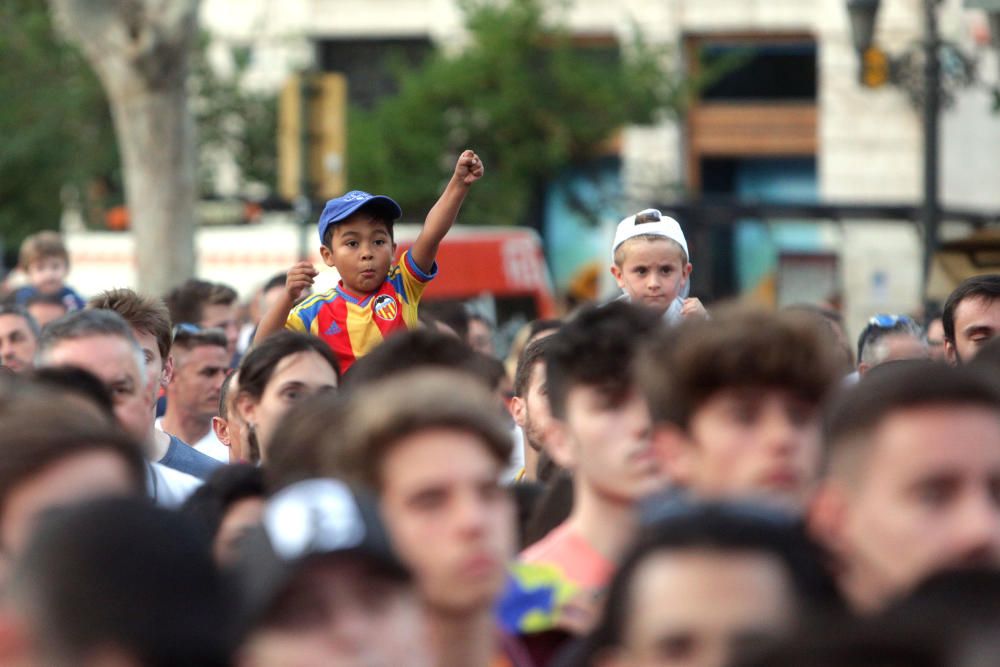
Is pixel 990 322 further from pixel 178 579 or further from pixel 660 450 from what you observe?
pixel 178 579

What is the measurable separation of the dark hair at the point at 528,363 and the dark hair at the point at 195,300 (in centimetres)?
358

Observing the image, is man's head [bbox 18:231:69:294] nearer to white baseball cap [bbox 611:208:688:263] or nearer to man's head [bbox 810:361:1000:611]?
white baseball cap [bbox 611:208:688:263]

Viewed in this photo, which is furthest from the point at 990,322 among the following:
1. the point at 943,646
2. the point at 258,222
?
the point at 258,222

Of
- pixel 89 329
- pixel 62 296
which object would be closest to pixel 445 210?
pixel 89 329

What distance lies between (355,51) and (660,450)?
33642mm

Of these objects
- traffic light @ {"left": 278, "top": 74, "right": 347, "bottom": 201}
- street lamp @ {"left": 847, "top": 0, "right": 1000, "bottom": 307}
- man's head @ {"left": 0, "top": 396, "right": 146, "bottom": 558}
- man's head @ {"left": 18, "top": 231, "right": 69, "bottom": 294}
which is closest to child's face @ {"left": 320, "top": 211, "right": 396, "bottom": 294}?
man's head @ {"left": 0, "top": 396, "right": 146, "bottom": 558}

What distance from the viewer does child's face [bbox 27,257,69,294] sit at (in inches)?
561

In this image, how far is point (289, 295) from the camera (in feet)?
24.6

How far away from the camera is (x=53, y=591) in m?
2.79

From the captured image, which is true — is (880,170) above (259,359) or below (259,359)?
below

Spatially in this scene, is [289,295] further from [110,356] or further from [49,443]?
[49,443]

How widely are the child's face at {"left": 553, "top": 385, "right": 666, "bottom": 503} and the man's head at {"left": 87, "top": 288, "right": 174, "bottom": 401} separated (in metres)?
2.75

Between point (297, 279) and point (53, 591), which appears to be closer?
point (53, 591)

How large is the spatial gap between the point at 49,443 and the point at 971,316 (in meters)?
4.98
